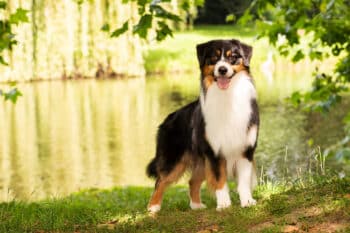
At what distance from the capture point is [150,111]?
19234mm

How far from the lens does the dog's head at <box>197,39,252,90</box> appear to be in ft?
17.0

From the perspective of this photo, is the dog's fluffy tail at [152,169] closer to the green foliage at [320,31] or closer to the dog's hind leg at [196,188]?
the dog's hind leg at [196,188]

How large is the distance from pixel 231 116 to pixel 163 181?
1.03 metres

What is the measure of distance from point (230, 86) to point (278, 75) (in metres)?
22.4

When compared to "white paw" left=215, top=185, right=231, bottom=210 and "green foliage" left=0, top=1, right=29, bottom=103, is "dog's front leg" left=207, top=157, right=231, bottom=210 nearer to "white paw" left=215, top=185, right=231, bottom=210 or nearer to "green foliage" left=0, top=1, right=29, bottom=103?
"white paw" left=215, top=185, right=231, bottom=210

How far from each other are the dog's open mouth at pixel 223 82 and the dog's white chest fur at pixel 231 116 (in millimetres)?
57

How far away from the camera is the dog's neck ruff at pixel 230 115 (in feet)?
17.7

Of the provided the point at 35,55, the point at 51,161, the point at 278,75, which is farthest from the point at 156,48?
the point at 51,161

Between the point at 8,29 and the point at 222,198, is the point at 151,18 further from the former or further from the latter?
the point at 222,198

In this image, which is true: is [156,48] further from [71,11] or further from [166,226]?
[166,226]

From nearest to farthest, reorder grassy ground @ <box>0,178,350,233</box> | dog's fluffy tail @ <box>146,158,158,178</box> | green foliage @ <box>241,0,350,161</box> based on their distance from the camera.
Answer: grassy ground @ <box>0,178,350,233</box> → green foliage @ <box>241,0,350,161</box> → dog's fluffy tail @ <box>146,158,158,178</box>

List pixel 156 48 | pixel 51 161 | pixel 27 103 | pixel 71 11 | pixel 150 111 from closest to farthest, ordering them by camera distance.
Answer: pixel 51 161 < pixel 150 111 < pixel 27 103 < pixel 71 11 < pixel 156 48

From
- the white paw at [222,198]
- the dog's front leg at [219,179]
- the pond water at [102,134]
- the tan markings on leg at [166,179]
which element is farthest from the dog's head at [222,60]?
the pond water at [102,134]

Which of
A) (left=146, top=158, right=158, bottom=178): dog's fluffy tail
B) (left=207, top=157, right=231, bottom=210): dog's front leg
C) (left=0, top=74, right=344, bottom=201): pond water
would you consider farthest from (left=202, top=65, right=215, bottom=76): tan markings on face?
(left=0, top=74, right=344, bottom=201): pond water
